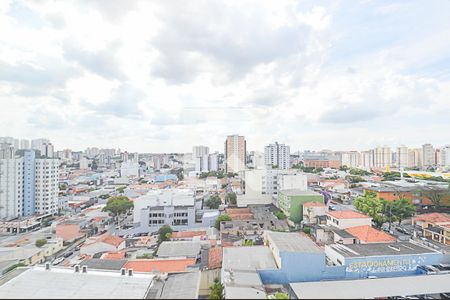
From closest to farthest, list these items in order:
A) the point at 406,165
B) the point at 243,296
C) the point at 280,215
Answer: the point at 243,296
the point at 280,215
the point at 406,165

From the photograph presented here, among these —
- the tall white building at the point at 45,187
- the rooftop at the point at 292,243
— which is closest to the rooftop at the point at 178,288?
the rooftop at the point at 292,243

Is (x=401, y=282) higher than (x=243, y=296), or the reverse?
(x=243, y=296)

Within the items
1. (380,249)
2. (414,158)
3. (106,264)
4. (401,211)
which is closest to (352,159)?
(414,158)

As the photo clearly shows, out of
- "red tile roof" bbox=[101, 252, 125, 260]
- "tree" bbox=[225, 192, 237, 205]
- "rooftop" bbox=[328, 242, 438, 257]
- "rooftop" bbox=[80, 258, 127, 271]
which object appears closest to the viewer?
"rooftop" bbox=[328, 242, 438, 257]

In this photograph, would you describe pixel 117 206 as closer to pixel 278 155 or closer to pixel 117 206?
pixel 117 206

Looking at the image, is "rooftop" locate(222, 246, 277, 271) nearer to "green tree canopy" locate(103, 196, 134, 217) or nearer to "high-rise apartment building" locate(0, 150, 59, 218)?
"green tree canopy" locate(103, 196, 134, 217)

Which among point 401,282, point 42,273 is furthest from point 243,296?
point 401,282

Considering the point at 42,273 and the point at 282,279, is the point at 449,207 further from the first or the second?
the point at 42,273

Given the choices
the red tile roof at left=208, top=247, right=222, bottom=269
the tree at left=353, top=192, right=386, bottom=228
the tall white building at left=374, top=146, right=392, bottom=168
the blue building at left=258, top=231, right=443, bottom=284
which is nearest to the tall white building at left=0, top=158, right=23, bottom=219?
the red tile roof at left=208, top=247, right=222, bottom=269
